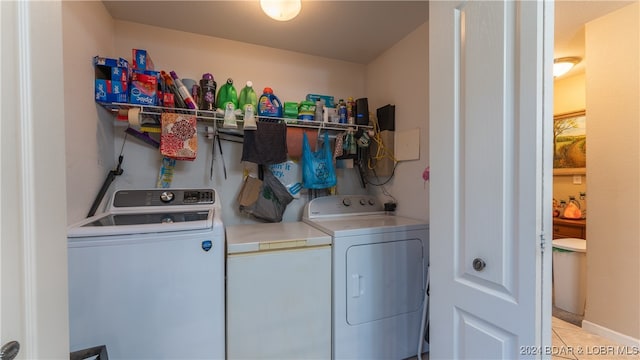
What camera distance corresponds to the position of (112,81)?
1.63 meters

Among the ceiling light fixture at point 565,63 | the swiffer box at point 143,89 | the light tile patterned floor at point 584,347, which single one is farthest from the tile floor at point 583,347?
the swiffer box at point 143,89

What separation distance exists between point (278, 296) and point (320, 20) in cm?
198

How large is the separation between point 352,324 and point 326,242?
570 millimetres

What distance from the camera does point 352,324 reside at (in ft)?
5.46

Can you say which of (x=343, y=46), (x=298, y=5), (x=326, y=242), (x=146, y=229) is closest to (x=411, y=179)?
(x=326, y=242)

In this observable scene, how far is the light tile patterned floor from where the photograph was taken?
5.47 ft

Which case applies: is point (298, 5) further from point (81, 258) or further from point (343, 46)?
point (81, 258)

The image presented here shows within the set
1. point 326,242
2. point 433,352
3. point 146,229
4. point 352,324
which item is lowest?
point 352,324

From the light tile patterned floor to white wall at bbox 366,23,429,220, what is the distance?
4.09ft

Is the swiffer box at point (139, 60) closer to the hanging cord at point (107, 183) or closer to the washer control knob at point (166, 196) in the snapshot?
the hanging cord at point (107, 183)

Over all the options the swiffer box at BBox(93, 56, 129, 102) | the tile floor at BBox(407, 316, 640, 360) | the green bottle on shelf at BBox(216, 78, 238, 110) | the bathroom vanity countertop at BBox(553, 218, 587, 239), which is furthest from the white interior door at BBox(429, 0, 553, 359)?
the bathroom vanity countertop at BBox(553, 218, 587, 239)

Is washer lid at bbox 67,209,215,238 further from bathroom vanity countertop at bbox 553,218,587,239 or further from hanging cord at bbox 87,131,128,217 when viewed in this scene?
bathroom vanity countertop at bbox 553,218,587,239

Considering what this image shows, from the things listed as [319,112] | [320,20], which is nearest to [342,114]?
[319,112]

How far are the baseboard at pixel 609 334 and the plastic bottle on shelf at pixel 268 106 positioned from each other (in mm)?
2898
